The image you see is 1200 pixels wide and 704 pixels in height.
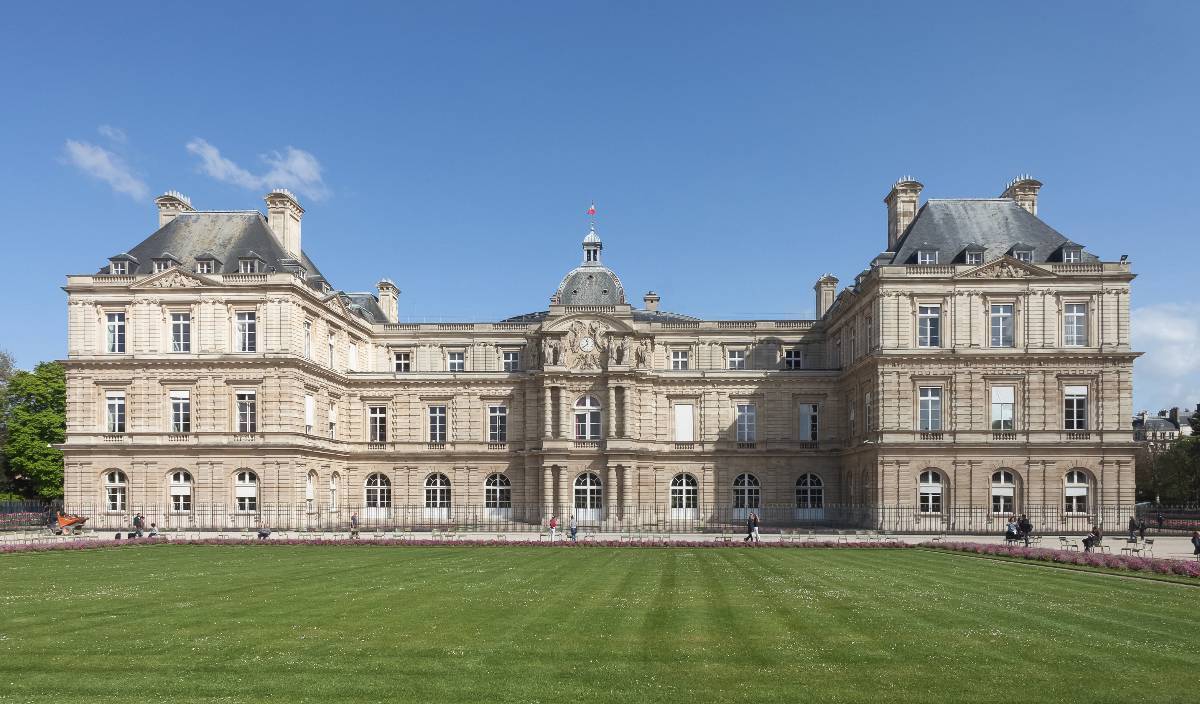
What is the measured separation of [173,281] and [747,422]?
36620mm

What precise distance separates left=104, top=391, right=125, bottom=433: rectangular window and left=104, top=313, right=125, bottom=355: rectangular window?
8.21ft

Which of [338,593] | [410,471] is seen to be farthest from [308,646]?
[410,471]

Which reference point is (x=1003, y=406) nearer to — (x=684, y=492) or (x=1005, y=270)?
(x=1005, y=270)

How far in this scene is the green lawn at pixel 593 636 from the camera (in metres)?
13.9

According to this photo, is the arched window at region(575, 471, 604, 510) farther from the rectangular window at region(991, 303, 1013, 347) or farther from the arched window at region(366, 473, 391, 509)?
the rectangular window at region(991, 303, 1013, 347)

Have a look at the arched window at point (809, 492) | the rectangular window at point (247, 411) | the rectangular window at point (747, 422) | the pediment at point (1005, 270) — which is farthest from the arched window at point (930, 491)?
the rectangular window at point (247, 411)

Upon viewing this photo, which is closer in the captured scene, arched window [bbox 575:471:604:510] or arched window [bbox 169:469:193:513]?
arched window [bbox 169:469:193:513]

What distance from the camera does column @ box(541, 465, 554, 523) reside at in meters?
59.5

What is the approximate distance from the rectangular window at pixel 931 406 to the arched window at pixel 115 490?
1792 inches

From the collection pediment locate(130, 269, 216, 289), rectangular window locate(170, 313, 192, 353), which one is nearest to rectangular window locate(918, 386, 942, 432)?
pediment locate(130, 269, 216, 289)

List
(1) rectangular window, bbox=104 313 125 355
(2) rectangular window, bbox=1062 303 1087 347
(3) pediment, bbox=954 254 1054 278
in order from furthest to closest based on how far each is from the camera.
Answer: (1) rectangular window, bbox=104 313 125 355 < (2) rectangular window, bbox=1062 303 1087 347 < (3) pediment, bbox=954 254 1054 278

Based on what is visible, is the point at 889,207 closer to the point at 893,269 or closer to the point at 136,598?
the point at 893,269

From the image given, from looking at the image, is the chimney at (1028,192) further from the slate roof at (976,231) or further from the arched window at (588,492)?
the arched window at (588,492)

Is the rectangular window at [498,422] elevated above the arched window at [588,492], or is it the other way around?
the rectangular window at [498,422]
